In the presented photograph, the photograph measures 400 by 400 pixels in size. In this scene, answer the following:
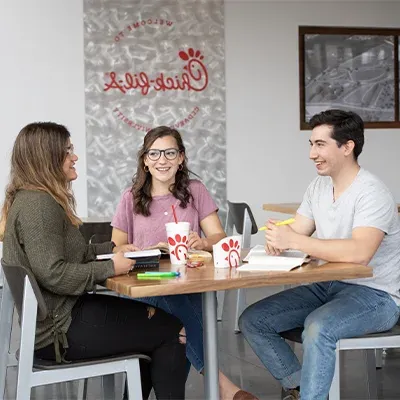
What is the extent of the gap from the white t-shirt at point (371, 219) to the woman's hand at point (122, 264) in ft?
2.48

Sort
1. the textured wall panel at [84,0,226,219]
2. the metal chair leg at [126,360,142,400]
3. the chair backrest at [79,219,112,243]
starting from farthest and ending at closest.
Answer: the textured wall panel at [84,0,226,219]
the chair backrest at [79,219,112,243]
the metal chair leg at [126,360,142,400]

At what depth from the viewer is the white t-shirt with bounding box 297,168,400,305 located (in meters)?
2.90

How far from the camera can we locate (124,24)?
7555mm

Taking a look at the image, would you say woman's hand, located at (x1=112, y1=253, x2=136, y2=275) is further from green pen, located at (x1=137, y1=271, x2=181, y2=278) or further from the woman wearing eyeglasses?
the woman wearing eyeglasses

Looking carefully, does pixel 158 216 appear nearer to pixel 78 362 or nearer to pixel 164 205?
pixel 164 205

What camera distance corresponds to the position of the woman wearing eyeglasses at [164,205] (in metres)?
3.35

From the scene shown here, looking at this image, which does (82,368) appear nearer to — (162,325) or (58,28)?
(162,325)

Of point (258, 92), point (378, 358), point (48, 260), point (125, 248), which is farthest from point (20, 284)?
point (258, 92)

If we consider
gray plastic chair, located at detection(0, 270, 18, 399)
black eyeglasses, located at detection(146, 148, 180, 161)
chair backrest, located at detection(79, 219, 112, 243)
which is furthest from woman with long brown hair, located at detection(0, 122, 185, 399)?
chair backrest, located at detection(79, 219, 112, 243)

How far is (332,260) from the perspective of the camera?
279cm

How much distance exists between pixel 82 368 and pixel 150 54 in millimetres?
5309

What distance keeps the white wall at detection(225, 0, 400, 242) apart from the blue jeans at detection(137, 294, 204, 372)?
4575 mm

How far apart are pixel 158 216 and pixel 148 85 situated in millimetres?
4297

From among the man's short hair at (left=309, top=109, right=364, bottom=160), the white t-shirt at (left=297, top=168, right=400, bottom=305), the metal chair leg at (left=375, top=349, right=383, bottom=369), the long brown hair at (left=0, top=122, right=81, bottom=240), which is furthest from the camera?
the metal chair leg at (left=375, top=349, right=383, bottom=369)
